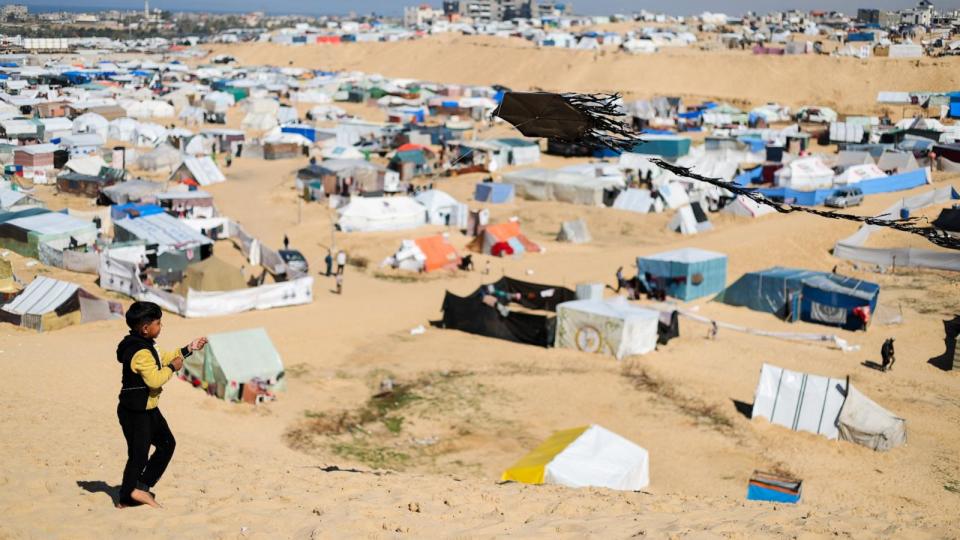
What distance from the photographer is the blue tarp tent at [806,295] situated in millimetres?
21219

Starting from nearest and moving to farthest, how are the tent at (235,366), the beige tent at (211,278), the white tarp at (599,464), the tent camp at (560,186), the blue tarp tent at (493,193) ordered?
the white tarp at (599,464)
the tent at (235,366)
the beige tent at (211,278)
the tent camp at (560,186)
the blue tarp tent at (493,193)

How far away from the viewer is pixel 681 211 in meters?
32.0

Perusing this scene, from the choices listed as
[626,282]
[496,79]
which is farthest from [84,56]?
[626,282]

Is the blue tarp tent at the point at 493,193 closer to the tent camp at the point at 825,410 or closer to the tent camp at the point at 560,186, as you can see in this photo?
the tent camp at the point at 560,186

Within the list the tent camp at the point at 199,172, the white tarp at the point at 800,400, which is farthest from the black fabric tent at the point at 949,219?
the tent camp at the point at 199,172

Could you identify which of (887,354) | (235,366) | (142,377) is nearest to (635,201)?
(887,354)

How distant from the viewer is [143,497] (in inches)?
264

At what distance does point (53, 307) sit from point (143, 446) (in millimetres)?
14037

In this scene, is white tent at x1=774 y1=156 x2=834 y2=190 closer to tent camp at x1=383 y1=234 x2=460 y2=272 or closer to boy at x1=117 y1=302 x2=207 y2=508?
tent camp at x1=383 y1=234 x2=460 y2=272

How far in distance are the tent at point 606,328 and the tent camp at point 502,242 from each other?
28.4 ft

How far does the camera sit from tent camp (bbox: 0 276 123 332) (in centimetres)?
1864

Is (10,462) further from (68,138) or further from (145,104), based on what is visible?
(145,104)

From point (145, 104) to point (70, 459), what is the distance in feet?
181

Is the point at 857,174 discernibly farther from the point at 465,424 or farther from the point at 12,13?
the point at 12,13
